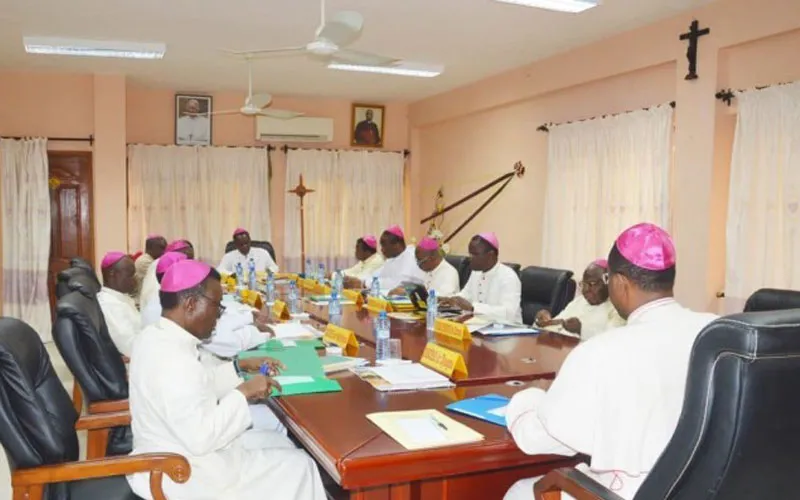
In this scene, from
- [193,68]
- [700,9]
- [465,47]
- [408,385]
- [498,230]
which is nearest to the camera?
[408,385]

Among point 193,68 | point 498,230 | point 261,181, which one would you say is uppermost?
point 193,68

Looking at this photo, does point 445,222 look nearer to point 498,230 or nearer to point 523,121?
point 498,230

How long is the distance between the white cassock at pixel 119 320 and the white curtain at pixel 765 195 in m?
3.64

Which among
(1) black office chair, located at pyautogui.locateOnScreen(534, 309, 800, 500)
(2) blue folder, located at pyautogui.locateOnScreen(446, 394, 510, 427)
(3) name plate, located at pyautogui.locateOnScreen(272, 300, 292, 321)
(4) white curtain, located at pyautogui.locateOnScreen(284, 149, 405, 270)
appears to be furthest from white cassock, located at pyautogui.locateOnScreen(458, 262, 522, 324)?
(4) white curtain, located at pyautogui.locateOnScreen(284, 149, 405, 270)

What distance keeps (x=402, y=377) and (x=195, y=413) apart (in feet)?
2.41

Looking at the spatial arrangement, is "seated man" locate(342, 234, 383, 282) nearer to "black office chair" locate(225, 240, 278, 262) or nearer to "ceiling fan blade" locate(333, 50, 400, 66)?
"black office chair" locate(225, 240, 278, 262)

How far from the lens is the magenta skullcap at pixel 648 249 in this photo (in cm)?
155

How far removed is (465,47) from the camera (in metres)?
5.57

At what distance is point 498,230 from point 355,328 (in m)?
3.83

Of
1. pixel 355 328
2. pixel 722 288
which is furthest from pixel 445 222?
pixel 355 328

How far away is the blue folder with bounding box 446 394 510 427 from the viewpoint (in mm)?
1834

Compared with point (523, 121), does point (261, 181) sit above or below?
below

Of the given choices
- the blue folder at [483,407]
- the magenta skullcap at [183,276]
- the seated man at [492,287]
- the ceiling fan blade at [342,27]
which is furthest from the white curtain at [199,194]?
the blue folder at [483,407]

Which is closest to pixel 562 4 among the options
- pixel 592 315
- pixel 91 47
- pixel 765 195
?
pixel 765 195
